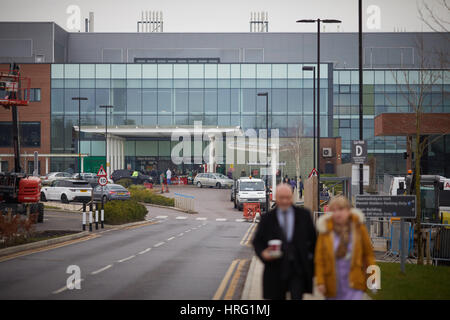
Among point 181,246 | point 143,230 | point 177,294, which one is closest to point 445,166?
point 143,230

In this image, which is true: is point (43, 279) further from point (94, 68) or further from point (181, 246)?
point (94, 68)

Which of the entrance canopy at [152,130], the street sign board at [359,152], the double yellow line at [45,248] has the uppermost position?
the entrance canopy at [152,130]

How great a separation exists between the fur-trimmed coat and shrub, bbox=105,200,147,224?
79.7ft

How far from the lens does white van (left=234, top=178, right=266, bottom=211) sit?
140 feet

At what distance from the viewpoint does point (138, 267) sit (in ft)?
50.4

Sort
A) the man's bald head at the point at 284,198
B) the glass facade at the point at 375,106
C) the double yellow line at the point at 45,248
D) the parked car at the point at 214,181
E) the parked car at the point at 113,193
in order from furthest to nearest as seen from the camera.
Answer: the glass facade at the point at 375,106 → the parked car at the point at 214,181 → the parked car at the point at 113,193 → the double yellow line at the point at 45,248 → the man's bald head at the point at 284,198

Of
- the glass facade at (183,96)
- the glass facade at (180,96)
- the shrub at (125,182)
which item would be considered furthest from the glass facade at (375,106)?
the shrub at (125,182)

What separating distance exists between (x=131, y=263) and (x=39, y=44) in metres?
75.6

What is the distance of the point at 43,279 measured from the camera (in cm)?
1317

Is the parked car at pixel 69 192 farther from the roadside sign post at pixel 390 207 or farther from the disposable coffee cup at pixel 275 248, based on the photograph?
the disposable coffee cup at pixel 275 248

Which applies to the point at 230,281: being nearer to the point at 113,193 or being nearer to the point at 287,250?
the point at 287,250

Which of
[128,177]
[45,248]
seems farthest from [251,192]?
[45,248]

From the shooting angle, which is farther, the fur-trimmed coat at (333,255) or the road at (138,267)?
the road at (138,267)

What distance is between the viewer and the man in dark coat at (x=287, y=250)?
7.16 metres
